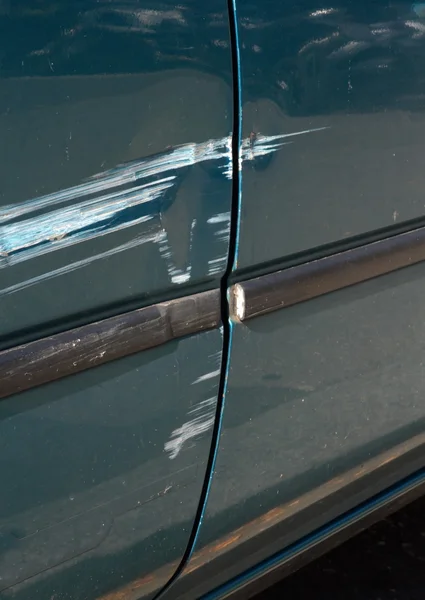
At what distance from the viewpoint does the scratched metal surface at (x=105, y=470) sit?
4.08ft

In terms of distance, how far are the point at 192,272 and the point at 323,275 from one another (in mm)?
341

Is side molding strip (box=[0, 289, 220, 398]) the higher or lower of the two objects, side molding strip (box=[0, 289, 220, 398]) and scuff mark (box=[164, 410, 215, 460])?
the higher

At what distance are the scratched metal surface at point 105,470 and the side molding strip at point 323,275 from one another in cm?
9

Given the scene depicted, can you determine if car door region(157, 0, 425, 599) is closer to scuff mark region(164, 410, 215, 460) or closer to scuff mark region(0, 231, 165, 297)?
scuff mark region(164, 410, 215, 460)

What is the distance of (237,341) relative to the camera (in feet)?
4.72

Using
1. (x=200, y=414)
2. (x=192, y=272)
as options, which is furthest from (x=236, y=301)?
(x=200, y=414)

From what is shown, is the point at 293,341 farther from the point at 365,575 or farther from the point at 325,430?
the point at 365,575

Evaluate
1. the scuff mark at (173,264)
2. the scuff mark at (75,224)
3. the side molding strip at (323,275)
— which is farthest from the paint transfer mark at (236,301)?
the scuff mark at (75,224)

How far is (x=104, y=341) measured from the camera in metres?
1.25

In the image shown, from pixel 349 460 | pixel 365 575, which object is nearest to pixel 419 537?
pixel 365 575

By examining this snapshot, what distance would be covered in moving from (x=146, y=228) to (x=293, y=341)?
0.45 metres

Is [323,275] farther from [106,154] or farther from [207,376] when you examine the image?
[106,154]

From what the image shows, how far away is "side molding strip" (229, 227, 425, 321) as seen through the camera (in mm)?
1421

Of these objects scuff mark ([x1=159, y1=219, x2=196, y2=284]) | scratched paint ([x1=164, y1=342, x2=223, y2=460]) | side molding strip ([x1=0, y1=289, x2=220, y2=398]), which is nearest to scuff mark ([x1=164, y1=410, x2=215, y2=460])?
scratched paint ([x1=164, y1=342, x2=223, y2=460])
